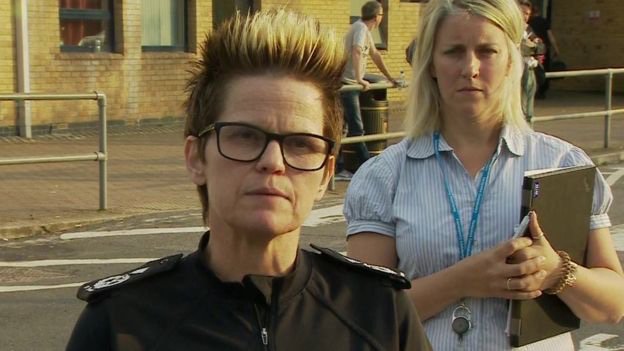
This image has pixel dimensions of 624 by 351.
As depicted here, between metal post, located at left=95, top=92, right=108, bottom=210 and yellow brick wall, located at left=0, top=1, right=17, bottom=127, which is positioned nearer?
metal post, located at left=95, top=92, right=108, bottom=210

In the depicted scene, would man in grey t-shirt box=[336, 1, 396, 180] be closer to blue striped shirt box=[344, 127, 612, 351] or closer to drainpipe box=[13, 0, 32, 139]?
drainpipe box=[13, 0, 32, 139]

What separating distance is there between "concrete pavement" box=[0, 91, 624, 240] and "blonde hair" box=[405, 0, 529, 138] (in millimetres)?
6515

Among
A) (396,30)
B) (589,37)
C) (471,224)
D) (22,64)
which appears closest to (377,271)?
(471,224)

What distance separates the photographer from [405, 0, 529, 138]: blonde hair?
2727 mm

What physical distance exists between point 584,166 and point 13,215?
7338 mm

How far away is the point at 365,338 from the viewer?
1.92 meters

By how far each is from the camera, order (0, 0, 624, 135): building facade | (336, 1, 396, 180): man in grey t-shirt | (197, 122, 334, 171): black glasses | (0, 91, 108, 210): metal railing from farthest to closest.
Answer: (0, 0, 624, 135): building facade < (336, 1, 396, 180): man in grey t-shirt < (0, 91, 108, 210): metal railing < (197, 122, 334, 171): black glasses

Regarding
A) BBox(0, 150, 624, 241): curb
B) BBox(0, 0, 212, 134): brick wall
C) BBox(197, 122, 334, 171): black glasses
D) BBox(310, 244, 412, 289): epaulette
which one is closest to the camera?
BBox(197, 122, 334, 171): black glasses

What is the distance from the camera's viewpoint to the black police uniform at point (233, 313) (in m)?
1.86

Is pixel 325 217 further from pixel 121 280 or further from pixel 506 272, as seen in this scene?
pixel 121 280

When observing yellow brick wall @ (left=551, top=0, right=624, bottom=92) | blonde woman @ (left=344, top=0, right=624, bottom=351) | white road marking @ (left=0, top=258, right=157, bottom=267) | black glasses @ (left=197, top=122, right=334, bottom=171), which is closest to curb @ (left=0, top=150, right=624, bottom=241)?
white road marking @ (left=0, top=258, right=157, bottom=267)

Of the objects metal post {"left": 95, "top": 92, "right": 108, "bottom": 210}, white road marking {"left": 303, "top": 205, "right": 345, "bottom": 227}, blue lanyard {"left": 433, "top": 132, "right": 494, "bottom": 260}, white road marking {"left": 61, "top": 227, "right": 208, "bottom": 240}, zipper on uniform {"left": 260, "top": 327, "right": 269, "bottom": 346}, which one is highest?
blue lanyard {"left": 433, "top": 132, "right": 494, "bottom": 260}

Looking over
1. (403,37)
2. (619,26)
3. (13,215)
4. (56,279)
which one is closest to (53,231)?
(13,215)

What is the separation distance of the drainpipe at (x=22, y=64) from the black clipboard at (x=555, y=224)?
12.6m
